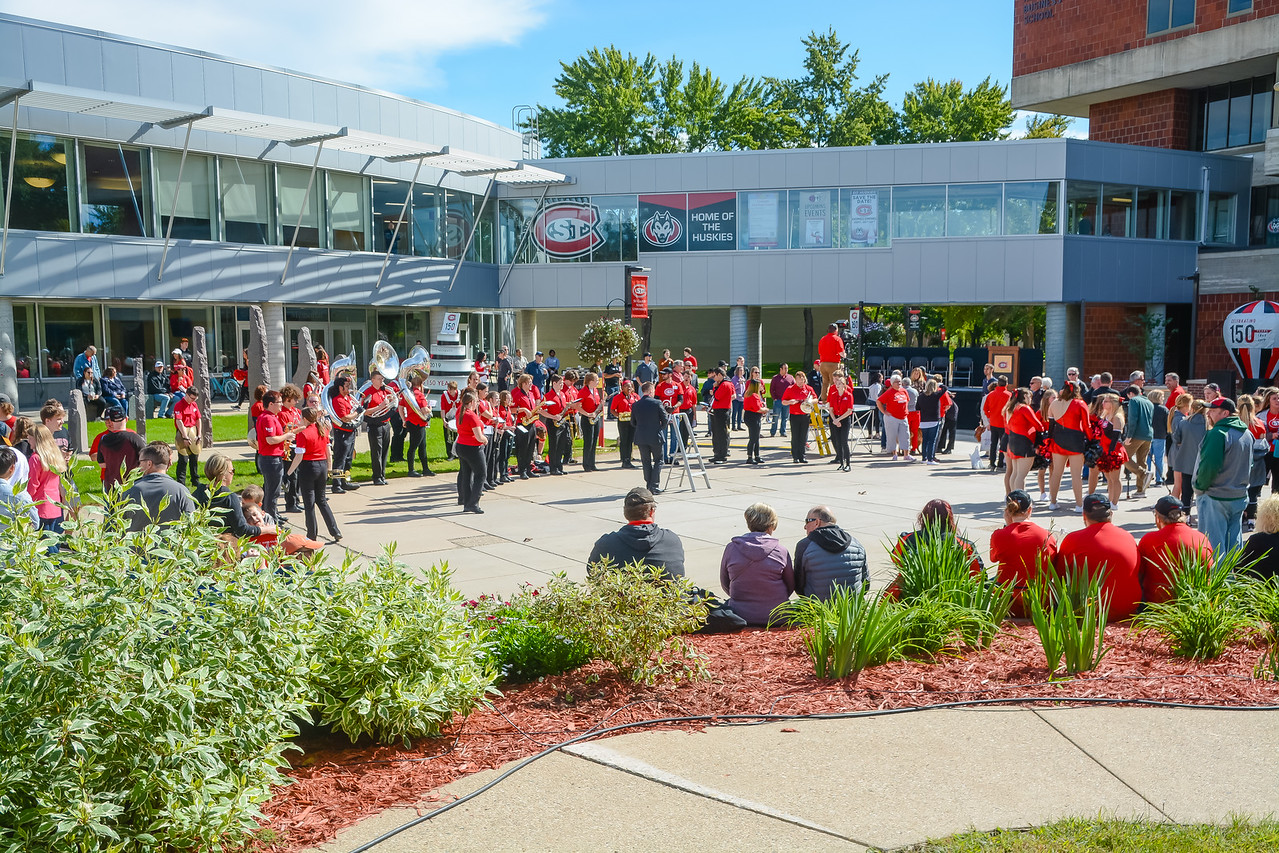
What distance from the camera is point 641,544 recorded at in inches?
296

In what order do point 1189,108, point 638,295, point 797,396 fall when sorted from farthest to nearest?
1. point 1189,108
2. point 638,295
3. point 797,396

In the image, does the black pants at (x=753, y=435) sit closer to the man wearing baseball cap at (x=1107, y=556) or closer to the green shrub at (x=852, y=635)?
the man wearing baseball cap at (x=1107, y=556)

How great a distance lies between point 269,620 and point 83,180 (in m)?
26.0

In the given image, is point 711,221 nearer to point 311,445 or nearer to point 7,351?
point 7,351

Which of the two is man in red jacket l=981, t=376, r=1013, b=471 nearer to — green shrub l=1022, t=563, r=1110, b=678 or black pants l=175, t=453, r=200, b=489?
green shrub l=1022, t=563, r=1110, b=678

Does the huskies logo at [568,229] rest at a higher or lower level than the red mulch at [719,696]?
higher

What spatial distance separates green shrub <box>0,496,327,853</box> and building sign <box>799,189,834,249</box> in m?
32.9

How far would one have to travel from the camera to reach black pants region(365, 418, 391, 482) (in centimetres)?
1627

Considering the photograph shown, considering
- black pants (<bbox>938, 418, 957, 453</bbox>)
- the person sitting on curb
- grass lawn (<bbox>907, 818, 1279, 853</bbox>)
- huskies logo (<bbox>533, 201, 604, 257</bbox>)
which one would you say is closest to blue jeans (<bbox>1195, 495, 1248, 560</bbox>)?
the person sitting on curb

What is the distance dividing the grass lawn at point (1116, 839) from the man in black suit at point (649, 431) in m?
11.2

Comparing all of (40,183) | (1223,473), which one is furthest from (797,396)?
(40,183)

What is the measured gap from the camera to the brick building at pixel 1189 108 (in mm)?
34062

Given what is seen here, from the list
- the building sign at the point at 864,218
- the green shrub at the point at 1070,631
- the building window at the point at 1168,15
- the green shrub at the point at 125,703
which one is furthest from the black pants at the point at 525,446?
the building window at the point at 1168,15

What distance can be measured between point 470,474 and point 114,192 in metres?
18.3
